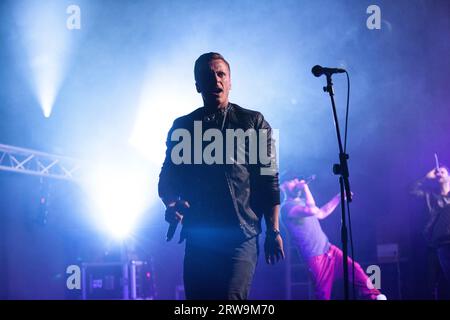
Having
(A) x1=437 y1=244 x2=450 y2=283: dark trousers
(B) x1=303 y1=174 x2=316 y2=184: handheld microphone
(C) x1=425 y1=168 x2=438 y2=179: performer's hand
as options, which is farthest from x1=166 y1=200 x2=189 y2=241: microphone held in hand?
(C) x1=425 y1=168 x2=438 y2=179: performer's hand

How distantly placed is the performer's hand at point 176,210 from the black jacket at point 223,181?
0.08 metres

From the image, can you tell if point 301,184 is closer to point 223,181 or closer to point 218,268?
point 223,181

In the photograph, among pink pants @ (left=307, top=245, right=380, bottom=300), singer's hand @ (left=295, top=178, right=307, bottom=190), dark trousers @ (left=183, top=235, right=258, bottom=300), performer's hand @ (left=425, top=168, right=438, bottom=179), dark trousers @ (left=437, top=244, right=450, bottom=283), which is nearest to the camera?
dark trousers @ (left=183, top=235, right=258, bottom=300)

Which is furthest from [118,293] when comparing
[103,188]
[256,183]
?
[256,183]

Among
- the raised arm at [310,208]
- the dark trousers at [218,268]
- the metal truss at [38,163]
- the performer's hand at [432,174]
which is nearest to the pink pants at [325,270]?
the raised arm at [310,208]

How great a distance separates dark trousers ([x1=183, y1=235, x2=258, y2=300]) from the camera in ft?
9.64

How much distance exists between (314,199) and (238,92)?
1.95m

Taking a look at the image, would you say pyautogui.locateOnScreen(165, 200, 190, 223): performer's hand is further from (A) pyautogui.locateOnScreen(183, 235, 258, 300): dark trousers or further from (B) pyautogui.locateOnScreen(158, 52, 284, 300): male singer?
(A) pyautogui.locateOnScreen(183, 235, 258, 300): dark trousers

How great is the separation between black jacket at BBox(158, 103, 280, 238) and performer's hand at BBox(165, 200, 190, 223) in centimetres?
8

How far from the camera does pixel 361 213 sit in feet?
26.9

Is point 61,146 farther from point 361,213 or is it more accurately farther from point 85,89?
point 361,213

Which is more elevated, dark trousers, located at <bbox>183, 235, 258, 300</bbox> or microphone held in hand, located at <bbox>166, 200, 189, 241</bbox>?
microphone held in hand, located at <bbox>166, 200, 189, 241</bbox>

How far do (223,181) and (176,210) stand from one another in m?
0.32

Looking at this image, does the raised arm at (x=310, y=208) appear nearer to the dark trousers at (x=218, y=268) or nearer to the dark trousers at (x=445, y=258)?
the dark trousers at (x=445, y=258)
